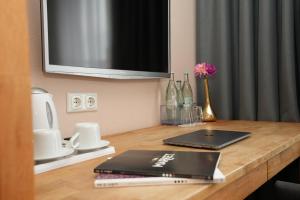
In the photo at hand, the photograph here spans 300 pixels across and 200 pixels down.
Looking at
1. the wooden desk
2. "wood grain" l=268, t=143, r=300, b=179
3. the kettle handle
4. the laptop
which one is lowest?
"wood grain" l=268, t=143, r=300, b=179

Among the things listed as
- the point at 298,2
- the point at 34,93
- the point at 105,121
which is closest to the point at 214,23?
the point at 298,2

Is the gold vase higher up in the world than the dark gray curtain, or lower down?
lower down

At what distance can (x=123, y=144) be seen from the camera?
4.50 ft

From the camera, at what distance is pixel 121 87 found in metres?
1.77

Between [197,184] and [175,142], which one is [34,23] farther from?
[197,184]

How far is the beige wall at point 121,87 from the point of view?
1.33 metres

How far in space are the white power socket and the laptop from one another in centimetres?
44

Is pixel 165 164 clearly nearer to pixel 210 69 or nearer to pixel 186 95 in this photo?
pixel 186 95

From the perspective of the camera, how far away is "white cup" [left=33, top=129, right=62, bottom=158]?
3.18 feet

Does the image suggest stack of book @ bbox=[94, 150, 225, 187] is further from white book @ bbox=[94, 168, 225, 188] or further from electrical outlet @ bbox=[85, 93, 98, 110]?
electrical outlet @ bbox=[85, 93, 98, 110]

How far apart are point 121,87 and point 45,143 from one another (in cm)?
83

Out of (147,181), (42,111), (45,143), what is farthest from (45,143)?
(147,181)

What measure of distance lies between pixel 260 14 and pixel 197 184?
66.1 inches

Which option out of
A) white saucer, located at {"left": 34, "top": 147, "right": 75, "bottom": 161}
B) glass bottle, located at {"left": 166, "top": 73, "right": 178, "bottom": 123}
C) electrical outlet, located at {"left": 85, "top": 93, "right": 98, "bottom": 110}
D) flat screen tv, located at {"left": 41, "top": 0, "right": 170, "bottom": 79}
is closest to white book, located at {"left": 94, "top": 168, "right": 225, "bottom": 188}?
white saucer, located at {"left": 34, "top": 147, "right": 75, "bottom": 161}
